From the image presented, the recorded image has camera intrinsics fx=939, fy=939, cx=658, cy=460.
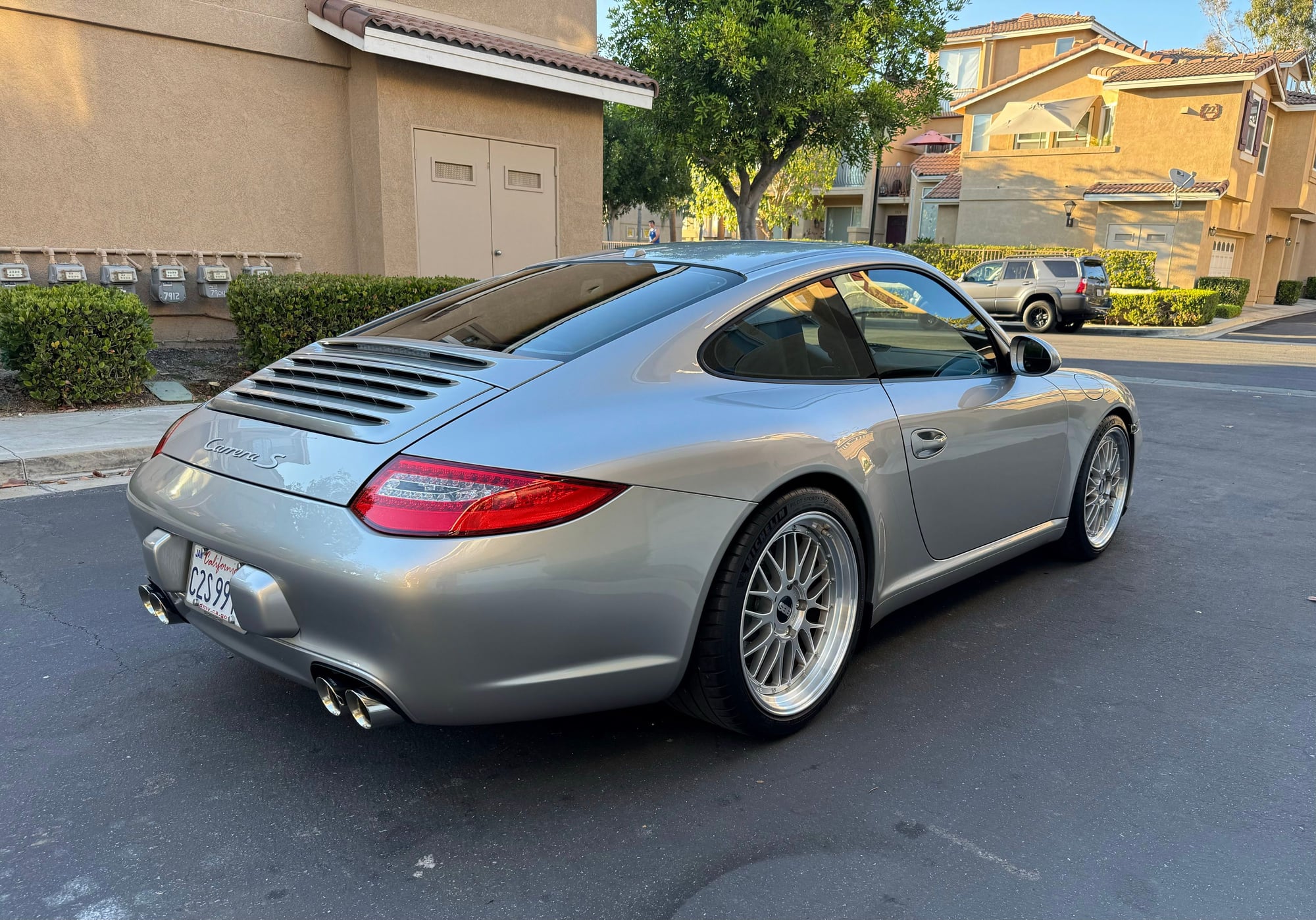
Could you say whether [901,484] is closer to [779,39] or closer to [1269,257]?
[779,39]

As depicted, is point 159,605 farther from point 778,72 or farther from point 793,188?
point 793,188

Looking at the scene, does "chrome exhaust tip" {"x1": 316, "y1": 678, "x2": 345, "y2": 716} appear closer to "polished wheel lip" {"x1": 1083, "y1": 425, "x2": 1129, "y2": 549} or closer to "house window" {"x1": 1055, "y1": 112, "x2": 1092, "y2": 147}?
"polished wheel lip" {"x1": 1083, "y1": 425, "x2": 1129, "y2": 549}

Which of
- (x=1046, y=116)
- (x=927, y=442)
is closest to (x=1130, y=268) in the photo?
(x=1046, y=116)

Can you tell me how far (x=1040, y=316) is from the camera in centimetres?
2055

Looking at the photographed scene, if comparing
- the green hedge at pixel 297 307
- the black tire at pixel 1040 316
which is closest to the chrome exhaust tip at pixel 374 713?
the green hedge at pixel 297 307

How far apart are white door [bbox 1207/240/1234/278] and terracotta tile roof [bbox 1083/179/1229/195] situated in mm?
1897

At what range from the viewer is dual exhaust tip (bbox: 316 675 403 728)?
230cm

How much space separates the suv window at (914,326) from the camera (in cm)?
335

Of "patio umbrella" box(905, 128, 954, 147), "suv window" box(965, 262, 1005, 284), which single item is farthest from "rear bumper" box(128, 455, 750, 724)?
"patio umbrella" box(905, 128, 954, 147)

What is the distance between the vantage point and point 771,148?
19391mm

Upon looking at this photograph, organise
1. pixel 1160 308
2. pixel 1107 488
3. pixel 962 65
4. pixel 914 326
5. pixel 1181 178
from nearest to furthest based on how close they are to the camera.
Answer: pixel 914 326 < pixel 1107 488 < pixel 1160 308 < pixel 1181 178 < pixel 962 65

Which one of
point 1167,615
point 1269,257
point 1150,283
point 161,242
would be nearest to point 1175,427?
point 1167,615

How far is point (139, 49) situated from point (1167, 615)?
1035 cm

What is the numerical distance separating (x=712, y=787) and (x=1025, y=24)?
157 feet
